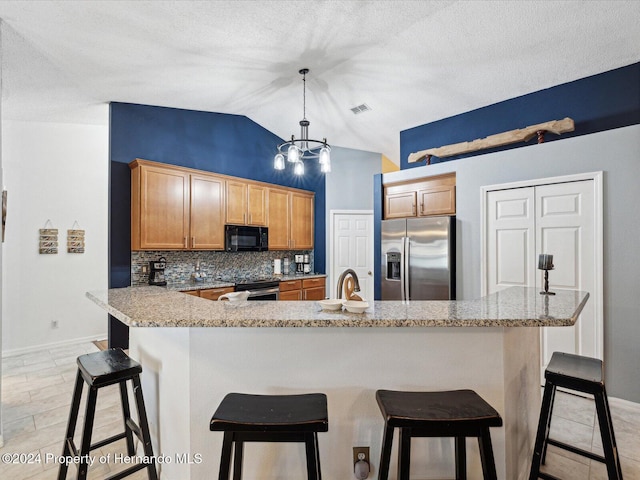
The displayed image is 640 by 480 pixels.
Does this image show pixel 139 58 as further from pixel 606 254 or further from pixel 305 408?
pixel 606 254

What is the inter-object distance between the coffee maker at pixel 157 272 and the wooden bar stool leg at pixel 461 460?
12.0 ft

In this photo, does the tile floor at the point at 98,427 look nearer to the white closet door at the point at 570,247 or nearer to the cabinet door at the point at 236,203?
the white closet door at the point at 570,247

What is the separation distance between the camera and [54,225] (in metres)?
4.68

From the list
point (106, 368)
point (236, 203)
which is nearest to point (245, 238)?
point (236, 203)

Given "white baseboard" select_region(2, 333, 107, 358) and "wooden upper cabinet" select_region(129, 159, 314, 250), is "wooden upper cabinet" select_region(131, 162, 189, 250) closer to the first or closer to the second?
"wooden upper cabinet" select_region(129, 159, 314, 250)

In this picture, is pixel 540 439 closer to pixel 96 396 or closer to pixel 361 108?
pixel 96 396

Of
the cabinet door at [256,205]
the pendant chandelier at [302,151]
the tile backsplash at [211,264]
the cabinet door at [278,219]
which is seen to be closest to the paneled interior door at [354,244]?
the tile backsplash at [211,264]

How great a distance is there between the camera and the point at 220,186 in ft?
15.4

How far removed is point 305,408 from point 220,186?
3.84m

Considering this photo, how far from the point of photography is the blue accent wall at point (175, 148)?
4.11 m

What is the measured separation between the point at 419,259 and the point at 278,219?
2369 millimetres

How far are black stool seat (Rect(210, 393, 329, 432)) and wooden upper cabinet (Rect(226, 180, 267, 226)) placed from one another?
3638mm

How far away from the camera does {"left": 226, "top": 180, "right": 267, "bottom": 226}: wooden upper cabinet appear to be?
191 inches

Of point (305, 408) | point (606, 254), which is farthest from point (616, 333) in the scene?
point (305, 408)
